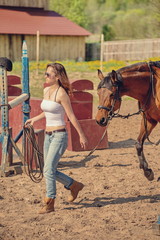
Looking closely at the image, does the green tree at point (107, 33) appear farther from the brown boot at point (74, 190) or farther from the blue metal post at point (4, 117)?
A: the brown boot at point (74, 190)

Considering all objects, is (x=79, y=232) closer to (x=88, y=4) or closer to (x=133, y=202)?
(x=133, y=202)

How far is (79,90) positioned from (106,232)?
4.73 m

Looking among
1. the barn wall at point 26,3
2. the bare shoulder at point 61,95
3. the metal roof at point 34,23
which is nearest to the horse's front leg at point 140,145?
the bare shoulder at point 61,95

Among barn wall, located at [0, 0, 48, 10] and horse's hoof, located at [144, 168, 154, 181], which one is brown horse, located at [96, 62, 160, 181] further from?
barn wall, located at [0, 0, 48, 10]

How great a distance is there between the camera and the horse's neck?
6211 mm

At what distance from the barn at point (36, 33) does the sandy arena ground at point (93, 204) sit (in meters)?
24.7

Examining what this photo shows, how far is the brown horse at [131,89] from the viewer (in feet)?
19.7

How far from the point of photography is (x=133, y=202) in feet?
19.7

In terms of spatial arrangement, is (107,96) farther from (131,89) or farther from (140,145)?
(140,145)

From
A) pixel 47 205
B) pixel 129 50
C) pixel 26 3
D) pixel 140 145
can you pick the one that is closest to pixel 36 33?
pixel 26 3

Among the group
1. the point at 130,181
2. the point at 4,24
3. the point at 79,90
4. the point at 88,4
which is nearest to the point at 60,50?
the point at 4,24

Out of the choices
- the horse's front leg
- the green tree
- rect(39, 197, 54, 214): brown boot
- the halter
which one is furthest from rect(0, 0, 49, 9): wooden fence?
rect(39, 197, 54, 214): brown boot

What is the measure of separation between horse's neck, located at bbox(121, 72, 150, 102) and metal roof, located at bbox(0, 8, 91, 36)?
25888mm

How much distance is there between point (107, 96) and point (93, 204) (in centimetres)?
145
